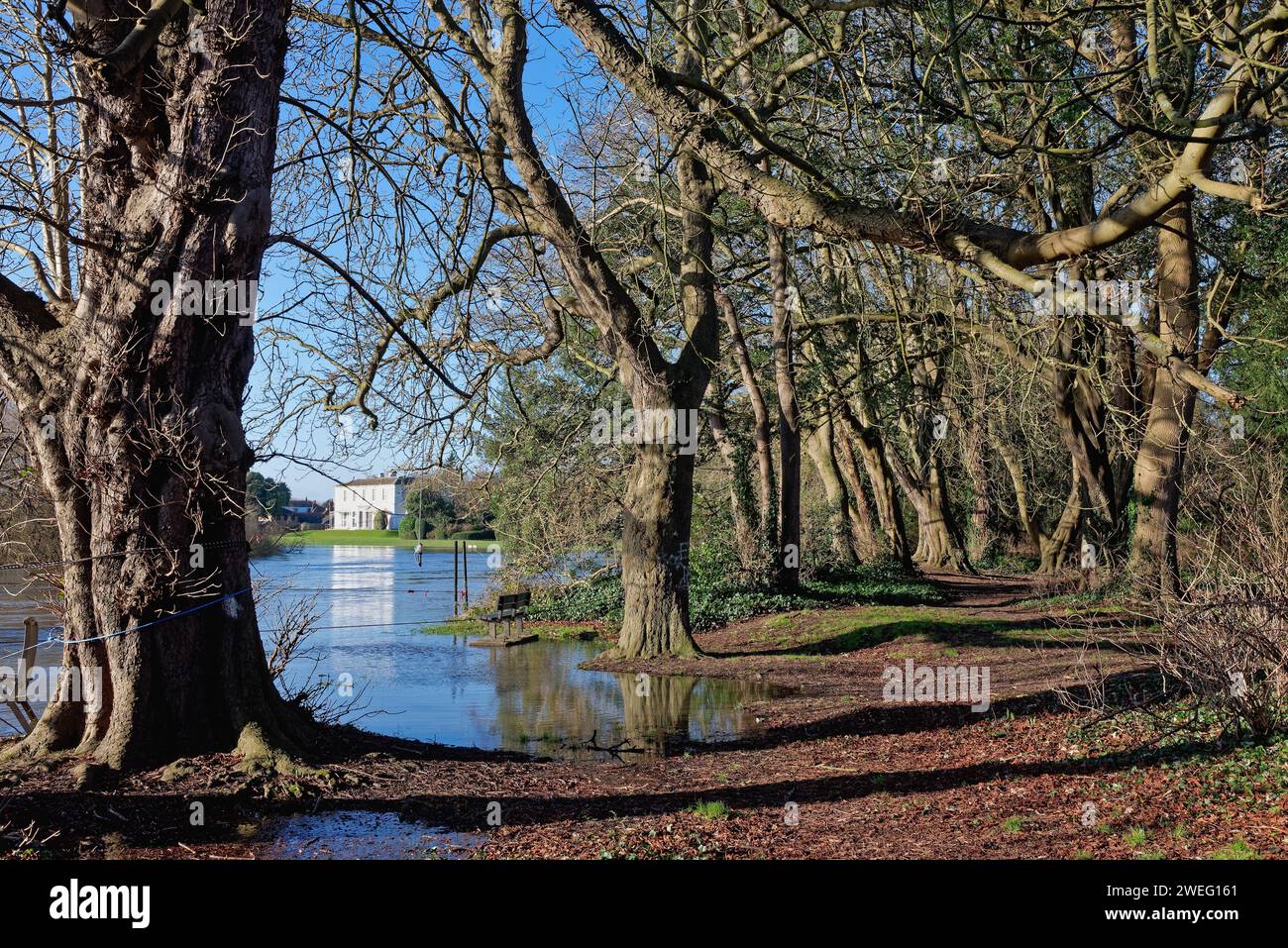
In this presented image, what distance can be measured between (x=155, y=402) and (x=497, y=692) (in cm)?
798

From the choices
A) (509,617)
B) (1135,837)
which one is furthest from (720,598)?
(1135,837)

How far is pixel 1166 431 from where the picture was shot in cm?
1712

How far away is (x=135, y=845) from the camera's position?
19.7 ft

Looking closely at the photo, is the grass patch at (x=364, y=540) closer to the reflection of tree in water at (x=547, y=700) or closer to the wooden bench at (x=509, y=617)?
the wooden bench at (x=509, y=617)

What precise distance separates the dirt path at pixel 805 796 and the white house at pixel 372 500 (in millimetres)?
1916

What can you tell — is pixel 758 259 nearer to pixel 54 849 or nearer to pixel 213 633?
pixel 213 633

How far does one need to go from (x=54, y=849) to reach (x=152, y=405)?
2.95m

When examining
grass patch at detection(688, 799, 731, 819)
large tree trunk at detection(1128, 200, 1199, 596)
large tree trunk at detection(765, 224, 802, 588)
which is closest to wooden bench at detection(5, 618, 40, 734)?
grass patch at detection(688, 799, 731, 819)

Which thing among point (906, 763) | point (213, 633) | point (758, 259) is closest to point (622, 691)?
point (906, 763)

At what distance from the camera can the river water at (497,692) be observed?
10.7 m

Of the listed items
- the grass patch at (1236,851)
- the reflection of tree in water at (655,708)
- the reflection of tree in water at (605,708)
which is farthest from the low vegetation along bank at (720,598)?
the grass patch at (1236,851)

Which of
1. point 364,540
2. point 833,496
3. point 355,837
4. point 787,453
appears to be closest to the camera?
point 355,837

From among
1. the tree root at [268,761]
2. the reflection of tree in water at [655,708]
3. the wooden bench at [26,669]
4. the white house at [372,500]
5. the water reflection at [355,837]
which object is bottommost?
the reflection of tree in water at [655,708]

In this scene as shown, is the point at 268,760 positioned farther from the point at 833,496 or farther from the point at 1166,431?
the point at 833,496
